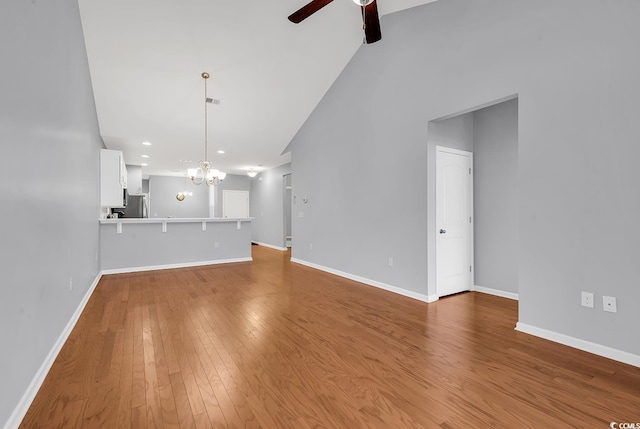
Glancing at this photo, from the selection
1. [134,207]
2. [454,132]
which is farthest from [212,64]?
[134,207]

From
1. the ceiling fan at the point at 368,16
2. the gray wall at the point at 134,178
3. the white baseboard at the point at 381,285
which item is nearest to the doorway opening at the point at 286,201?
the white baseboard at the point at 381,285

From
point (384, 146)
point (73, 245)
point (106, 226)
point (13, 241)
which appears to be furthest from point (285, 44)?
Answer: point (106, 226)

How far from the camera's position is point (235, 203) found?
11.2m

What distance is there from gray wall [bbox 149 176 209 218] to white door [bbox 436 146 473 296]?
380 inches

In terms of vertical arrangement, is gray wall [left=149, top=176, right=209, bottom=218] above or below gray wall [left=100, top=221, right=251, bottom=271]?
above

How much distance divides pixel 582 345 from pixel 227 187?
10548 mm

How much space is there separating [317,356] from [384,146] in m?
3.10

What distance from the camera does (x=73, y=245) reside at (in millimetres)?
2955

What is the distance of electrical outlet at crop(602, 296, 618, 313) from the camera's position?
2.28 metres

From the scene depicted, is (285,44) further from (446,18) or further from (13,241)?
(13,241)

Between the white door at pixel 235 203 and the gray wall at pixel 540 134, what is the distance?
783 cm

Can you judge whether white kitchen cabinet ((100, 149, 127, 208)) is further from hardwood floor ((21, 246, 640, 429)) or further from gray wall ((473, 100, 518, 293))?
gray wall ((473, 100, 518, 293))

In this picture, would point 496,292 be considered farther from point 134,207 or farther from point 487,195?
point 134,207

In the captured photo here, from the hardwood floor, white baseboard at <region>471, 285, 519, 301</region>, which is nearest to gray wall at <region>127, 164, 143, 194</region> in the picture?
the hardwood floor
